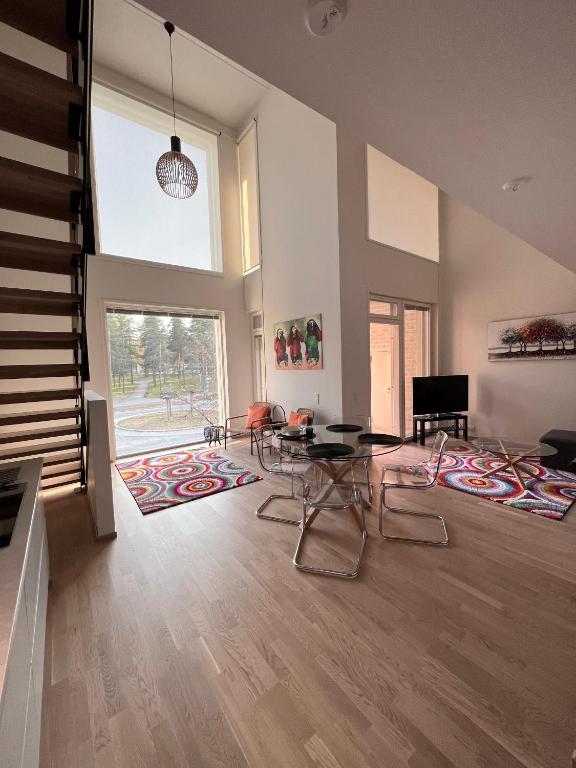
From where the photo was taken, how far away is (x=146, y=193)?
18.0 feet

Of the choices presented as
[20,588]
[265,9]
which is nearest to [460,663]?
[20,588]

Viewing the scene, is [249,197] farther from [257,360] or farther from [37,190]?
[37,190]

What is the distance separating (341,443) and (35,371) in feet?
9.07

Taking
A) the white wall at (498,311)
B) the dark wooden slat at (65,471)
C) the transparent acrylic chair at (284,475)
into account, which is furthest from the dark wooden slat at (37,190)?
the white wall at (498,311)

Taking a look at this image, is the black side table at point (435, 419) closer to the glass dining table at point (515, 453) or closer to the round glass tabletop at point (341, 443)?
the glass dining table at point (515, 453)

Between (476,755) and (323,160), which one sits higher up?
(323,160)

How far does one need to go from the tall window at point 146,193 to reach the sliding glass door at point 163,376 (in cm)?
106

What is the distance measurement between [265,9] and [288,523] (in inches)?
123

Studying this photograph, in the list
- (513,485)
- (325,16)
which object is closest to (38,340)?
(325,16)

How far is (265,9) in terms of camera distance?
1.03 m

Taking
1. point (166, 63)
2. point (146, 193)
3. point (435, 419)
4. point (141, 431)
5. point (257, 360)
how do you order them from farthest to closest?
point (257, 360)
point (141, 431)
point (146, 193)
point (435, 419)
point (166, 63)

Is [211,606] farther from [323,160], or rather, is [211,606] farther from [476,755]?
[323,160]

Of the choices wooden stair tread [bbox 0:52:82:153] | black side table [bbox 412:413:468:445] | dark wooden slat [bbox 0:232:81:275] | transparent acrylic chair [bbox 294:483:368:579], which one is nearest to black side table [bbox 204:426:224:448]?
transparent acrylic chair [bbox 294:483:368:579]

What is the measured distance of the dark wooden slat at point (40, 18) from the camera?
1432 mm
